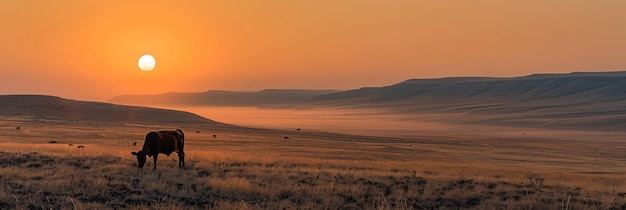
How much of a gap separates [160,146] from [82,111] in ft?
268

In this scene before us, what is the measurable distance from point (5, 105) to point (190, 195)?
92.2 meters

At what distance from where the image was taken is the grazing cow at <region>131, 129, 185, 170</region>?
1753cm

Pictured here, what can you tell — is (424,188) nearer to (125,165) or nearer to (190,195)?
(190,195)

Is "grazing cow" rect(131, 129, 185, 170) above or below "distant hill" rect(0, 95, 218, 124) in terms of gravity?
below

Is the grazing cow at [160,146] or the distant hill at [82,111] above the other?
the distant hill at [82,111]

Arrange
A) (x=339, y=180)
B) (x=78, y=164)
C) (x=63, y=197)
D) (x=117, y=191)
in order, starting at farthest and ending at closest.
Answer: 1. (x=78, y=164)
2. (x=339, y=180)
3. (x=117, y=191)
4. (x=63, y=197)

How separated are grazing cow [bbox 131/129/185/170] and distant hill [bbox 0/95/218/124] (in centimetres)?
6655

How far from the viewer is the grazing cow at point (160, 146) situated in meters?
17.5

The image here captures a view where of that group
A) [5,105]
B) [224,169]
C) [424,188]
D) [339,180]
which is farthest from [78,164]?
[5,105]

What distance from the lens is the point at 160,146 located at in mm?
18250

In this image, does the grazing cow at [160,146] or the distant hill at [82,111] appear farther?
the distant hill at [82,111]

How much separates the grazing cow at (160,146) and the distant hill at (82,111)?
66546mm

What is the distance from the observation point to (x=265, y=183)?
14203 millimetres

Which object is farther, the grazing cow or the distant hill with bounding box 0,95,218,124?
the distant hill with bounding box 0,95,218,124
